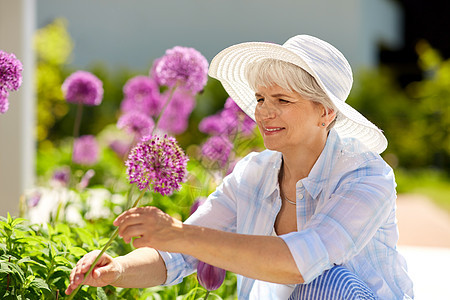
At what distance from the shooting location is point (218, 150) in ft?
8.15

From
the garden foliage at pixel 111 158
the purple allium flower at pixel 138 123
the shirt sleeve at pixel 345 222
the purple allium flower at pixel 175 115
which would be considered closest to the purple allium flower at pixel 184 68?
the garden foliage at pixel 111 158

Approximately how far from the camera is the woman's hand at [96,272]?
148 centimetres

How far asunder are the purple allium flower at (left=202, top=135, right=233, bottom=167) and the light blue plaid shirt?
538mm

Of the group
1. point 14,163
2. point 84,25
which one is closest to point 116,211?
point 14,163

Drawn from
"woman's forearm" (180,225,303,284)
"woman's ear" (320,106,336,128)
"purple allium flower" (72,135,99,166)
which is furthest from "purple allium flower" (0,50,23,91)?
"purple allium flower" (72,135,99,166)

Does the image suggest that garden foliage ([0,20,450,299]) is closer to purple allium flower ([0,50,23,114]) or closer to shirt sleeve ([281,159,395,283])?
purple allium flower ([0,50,23,114])

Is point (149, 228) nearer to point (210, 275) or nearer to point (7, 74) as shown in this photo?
point (210, 275)

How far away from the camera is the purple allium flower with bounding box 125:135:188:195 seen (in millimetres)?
1292

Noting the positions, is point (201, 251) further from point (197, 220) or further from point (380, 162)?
point (380, 162)

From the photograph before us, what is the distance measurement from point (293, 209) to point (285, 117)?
Answer: 1.08 ft

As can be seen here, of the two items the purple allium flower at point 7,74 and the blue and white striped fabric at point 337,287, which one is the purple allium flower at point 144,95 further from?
the blue and white striped fabric at point 337,287

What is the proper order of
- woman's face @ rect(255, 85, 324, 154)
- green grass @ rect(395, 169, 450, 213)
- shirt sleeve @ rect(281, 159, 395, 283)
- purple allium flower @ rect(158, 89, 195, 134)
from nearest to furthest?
shirt sleeve @ rect(281, 159, 395, 283) → woman's face @ rect(255, 85, 324, 154) → purple allium flower @ rect(158, 89, 195, 134) → green grass @ rect(395, 169, 450, 213)

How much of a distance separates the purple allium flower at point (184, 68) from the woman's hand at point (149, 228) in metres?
0.88

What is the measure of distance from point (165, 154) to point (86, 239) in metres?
0.71
